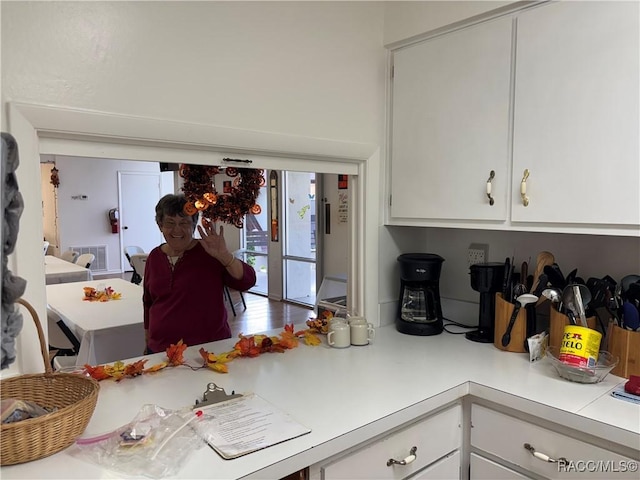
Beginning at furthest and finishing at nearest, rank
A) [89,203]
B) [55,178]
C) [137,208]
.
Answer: [137,208] → [89,203] → [55,178]

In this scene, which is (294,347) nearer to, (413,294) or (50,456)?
(413,294)

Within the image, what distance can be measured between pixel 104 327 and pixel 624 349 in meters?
2.36

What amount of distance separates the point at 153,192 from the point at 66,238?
1831 mm

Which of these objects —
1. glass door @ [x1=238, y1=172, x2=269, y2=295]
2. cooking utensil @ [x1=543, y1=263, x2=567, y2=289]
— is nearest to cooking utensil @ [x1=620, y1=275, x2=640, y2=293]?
cooking utensil @ [x1=543, y1=263, x2=567, y2=289]

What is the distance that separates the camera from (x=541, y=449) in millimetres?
1324

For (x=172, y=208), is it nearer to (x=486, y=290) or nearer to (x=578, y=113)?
(x=486, y=290)

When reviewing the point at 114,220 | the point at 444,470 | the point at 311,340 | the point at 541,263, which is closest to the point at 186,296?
the point at 311,340

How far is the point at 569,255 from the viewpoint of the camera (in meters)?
1.79

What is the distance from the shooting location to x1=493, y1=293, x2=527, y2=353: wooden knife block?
170cm

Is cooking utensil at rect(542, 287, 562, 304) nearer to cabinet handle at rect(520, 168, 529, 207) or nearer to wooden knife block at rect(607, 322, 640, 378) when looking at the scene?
wooden knife block at rect(607, 322, 640, 378)

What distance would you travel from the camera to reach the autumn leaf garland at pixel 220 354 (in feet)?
4.76

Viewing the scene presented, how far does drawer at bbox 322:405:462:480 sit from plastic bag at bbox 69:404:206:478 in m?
0.35

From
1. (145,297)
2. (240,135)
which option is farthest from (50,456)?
(145,297)

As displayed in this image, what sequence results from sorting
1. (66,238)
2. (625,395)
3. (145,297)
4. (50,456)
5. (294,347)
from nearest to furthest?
(50,456)
(625,395)
(294,347)
(145,297)
(66,238)
